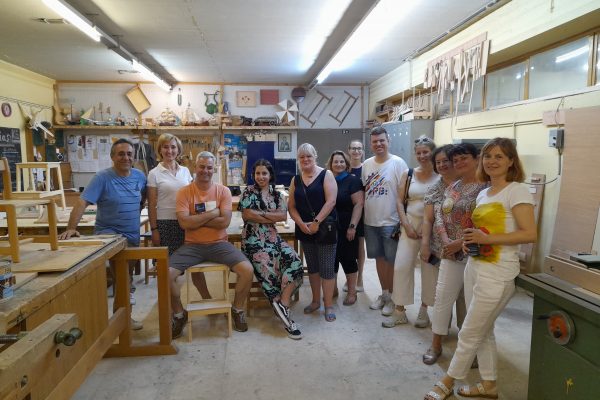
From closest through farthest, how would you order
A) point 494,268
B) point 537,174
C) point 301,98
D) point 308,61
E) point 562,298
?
point 562,298 → point 494,268 → point 537,174 → point 308,61 → point 301,98

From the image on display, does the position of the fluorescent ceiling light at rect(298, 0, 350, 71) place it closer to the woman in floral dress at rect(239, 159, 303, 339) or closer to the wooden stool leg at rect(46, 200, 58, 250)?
the woman in floral dress at rect(239, 159, 303, 339)

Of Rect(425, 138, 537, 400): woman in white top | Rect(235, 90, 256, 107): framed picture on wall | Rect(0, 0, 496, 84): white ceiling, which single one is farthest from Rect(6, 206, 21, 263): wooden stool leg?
Rect(235, 90, 256, 107): framed picture on wall

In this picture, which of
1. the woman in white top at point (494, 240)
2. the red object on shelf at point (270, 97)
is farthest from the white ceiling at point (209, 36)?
the woman in white top at point (494, 240)

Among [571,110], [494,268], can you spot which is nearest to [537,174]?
[571,110]

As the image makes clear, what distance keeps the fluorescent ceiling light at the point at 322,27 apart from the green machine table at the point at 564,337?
316cm

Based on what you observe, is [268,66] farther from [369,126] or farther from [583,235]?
[583,235]

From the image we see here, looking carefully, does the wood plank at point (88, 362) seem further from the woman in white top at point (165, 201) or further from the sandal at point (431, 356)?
the sandal at point (431, 356)

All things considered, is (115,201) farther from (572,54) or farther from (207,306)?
(572,54)

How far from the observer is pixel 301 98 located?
8.20 meters

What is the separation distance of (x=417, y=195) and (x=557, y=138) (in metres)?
1.47

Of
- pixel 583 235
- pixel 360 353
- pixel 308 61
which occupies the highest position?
pixel 308 61

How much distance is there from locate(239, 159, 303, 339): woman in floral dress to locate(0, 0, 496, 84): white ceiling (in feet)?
6.27

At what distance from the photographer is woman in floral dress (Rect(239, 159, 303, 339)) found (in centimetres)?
322

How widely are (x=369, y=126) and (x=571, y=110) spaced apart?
199 inches
